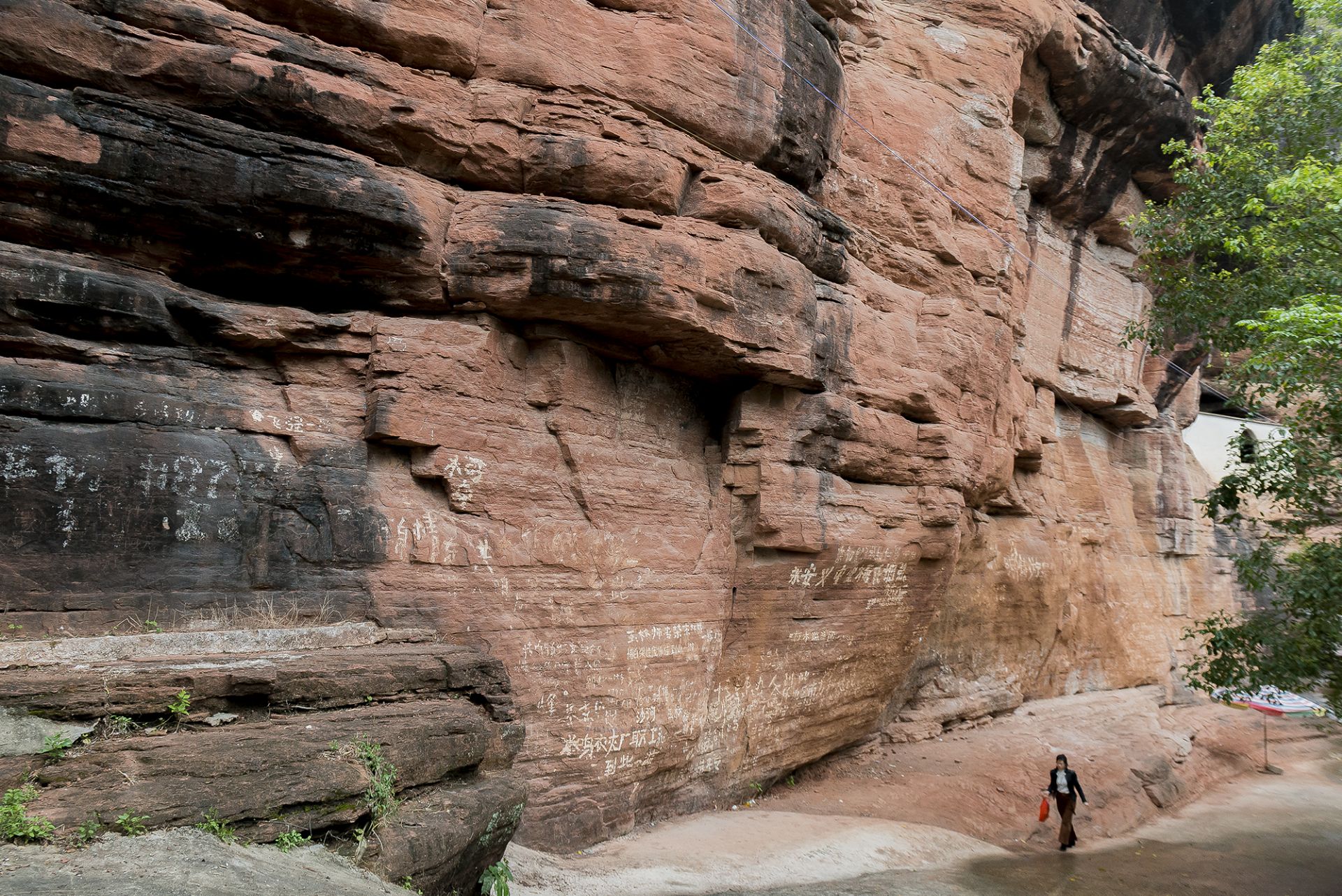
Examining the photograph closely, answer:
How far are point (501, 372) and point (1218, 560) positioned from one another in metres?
24.2

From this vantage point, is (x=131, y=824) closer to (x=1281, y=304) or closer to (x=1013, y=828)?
(x=1013, y=828)

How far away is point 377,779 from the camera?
606cm

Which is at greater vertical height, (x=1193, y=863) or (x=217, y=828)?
(x=217, y=828)

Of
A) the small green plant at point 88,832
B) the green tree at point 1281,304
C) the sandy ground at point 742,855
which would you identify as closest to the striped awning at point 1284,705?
the green tree at point 1281,304

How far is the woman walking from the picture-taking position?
1272 centimetres

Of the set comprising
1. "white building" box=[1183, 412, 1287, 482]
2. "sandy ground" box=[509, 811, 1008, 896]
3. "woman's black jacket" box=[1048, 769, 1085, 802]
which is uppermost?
"white building" box=[1183, 412, 1287, 482]

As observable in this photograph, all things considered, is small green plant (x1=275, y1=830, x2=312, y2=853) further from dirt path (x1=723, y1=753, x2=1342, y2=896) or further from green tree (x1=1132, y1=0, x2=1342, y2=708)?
green tree (x1=1132, y1=0, x2=1342, y2=708)

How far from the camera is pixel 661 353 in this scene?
10883mm

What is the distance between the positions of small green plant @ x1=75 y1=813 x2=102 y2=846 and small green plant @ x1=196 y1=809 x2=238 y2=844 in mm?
503

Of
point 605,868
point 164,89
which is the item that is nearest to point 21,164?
point 164,89

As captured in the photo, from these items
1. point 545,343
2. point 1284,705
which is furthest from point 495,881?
point 1284,705

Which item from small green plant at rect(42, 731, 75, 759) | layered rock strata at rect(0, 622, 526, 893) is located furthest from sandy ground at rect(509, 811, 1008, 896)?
small green plant at rect(42, 731, 75, 759)

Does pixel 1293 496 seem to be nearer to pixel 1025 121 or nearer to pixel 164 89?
pixel 1025 121

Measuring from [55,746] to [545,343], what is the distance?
6.36 meters
